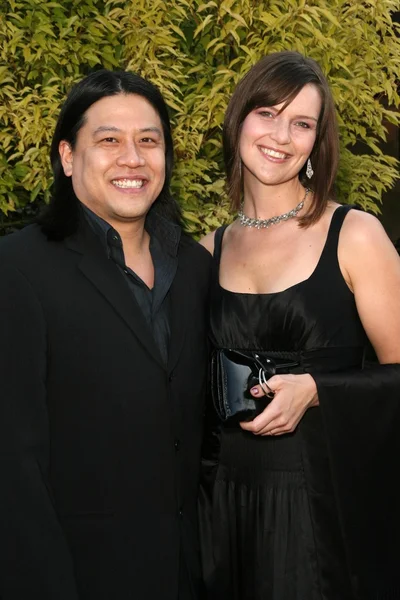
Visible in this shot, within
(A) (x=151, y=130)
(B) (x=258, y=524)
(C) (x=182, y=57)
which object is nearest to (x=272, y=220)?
(A) (x=151, y=130)

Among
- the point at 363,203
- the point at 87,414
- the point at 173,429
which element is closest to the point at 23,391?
the point at 87,414

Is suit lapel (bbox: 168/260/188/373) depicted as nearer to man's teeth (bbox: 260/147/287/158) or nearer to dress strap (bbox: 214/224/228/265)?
dress strap (bbox: 214/224/228/265)

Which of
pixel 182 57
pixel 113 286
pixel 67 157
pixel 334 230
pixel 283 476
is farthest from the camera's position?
pixel 182 57

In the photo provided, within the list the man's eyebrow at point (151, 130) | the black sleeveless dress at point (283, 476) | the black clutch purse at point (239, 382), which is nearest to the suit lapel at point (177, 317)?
the black clutch purse at point (239, 382)

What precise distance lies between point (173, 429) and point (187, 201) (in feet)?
8.64

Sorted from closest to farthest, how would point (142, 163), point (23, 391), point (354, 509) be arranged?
1. point (23, 391)
2. point (142, 163)
3. point (354, 509)

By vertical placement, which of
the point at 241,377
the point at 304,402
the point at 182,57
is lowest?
the point at 304,402

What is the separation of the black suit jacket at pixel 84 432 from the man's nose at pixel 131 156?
0.25 m

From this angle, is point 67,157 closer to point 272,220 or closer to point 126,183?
point 126,183

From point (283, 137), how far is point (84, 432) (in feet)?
4.36

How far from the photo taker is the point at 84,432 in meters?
2.79

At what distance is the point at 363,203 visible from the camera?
19.6 feet

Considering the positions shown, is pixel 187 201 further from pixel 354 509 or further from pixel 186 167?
pixel 354 509

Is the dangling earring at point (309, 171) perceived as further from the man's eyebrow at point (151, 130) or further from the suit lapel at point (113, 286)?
the suit lapel at point (113, 286)
